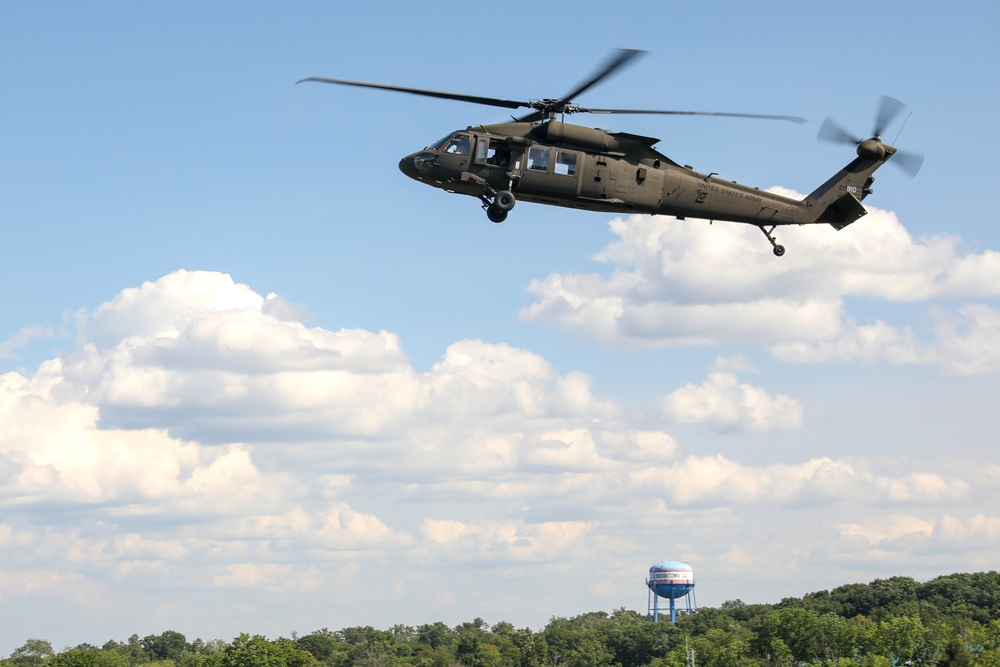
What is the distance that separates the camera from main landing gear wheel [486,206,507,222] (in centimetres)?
5797

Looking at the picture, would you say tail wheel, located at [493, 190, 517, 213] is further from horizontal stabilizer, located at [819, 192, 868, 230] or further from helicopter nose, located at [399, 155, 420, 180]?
horizontal stabilizer, located at [819, 192, 868, 230]

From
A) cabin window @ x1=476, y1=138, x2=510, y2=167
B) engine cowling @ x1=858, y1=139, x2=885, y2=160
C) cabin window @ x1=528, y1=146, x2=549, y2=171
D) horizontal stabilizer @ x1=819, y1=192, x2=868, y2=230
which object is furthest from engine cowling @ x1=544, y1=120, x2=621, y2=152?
engine cowling @ x1=858, y1=139, x2=885, y2=160

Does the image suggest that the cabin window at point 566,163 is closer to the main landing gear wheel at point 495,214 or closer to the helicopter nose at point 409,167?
the main landing gear wheel at point 495,214

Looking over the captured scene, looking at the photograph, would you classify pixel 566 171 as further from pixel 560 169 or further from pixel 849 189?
pixel 849 189

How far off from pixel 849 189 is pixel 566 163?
19.1 meters

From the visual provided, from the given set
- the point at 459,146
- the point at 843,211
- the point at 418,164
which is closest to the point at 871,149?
the point at 843,211

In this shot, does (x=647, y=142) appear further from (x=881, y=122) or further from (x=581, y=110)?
(x=881, y=122)

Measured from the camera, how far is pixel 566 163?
191 ft

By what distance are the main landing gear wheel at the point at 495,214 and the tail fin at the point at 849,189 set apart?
18.5m

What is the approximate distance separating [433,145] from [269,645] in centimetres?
14938

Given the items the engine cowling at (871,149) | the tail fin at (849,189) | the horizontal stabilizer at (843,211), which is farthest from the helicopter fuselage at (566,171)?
the engine cowling at (871,149)

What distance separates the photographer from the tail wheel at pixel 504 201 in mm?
57438

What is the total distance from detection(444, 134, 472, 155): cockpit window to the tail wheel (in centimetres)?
262

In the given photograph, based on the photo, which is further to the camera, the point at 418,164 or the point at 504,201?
→ the point at 418,164
